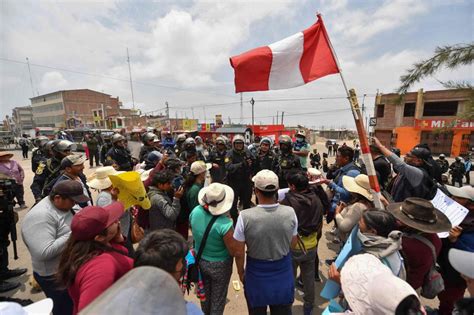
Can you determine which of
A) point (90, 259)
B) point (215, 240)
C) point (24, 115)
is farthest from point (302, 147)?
point (24, 115)

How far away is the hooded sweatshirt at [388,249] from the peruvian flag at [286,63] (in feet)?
8.44

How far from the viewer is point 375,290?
1008mm

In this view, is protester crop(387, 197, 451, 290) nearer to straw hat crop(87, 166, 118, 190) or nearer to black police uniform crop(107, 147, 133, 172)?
straw hat crop(87, 166, 118, 190)

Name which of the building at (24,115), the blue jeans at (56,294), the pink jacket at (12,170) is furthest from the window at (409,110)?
the building at (24,115)

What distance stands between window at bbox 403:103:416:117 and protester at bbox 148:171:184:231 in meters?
33.4

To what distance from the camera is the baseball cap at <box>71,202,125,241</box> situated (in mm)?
1412

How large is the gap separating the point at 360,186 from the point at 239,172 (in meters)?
2.66

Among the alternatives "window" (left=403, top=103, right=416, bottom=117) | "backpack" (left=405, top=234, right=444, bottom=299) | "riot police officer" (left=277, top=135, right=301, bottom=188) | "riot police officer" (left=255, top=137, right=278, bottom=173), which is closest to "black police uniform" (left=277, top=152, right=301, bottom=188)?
"riot police officer" (left=277, top=135, right=301, bottom=188)

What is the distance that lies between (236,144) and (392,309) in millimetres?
4358

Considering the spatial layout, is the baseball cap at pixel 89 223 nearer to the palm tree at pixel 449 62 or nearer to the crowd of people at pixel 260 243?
the crowd of people at pixel 260 243

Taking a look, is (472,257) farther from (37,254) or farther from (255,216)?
(37,254)

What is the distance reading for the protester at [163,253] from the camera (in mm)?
1249

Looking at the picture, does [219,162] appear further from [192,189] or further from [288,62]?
[288,62]

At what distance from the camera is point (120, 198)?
2.65 m
